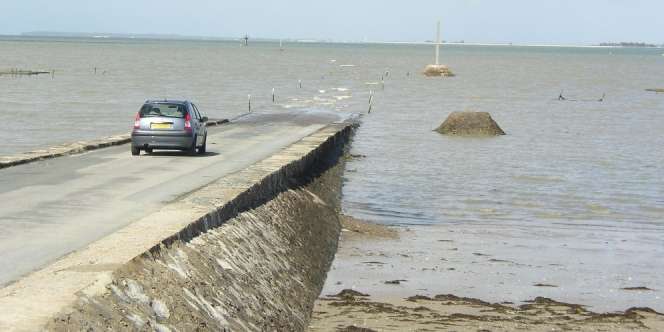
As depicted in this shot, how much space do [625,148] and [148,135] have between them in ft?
89.4

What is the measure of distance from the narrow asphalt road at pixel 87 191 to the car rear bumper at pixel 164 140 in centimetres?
31

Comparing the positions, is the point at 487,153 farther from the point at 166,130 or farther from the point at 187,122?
the point at 166,130

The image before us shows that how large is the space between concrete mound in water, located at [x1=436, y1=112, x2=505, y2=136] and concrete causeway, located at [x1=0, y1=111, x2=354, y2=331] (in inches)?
831

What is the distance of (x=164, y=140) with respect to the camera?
30203mm

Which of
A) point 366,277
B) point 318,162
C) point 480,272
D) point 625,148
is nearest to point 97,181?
point 366,277

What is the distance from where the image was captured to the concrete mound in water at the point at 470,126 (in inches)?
2121

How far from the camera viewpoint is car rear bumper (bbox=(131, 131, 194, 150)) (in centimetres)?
3003

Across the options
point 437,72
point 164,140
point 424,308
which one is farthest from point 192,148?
point 437,72

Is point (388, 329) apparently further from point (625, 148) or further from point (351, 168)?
point (625, 148)

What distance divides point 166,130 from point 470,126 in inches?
1015

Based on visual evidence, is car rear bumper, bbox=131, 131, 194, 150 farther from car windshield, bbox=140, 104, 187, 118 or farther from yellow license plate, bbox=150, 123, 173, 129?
car windshield, bbox=140, 104, 187, 118

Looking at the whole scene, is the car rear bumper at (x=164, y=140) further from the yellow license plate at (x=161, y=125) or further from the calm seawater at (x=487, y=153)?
the calm seawater at (x=487, y=153)

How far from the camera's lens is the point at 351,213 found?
28.5m

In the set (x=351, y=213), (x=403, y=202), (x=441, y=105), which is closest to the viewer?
(x=351, y=213)
